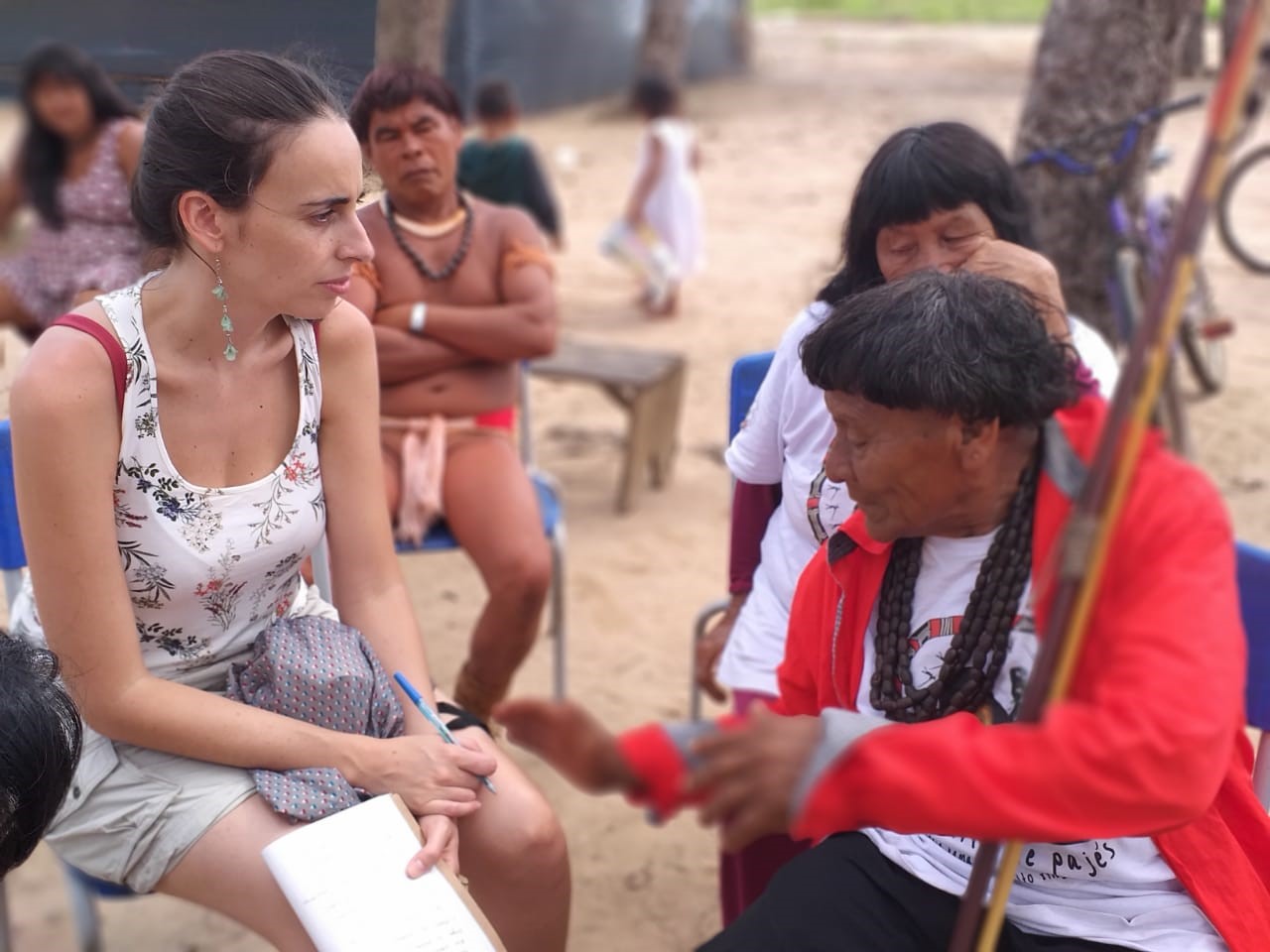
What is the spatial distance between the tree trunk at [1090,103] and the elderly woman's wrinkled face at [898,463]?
12.0 feet

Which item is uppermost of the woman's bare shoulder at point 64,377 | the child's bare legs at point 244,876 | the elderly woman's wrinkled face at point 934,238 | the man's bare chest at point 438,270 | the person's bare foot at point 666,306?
the elderly woman's wrinkled face at point 934,238

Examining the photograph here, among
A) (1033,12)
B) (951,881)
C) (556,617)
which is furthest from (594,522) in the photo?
(1033,12)

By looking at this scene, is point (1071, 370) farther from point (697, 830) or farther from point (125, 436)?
point (697, 830)

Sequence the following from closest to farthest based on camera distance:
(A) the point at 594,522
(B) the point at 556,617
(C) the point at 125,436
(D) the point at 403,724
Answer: (C) the point at 125,436 → (D) the point at 403,724 → (B) the point at 556,617 → (A) the point at 594,522

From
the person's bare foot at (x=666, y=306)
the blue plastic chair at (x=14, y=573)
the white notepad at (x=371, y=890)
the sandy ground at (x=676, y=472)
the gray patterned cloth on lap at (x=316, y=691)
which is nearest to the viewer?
the white notepad at (x=371, y=890)

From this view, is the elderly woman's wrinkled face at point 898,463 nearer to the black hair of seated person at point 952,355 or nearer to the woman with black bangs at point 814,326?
the black hair of seated person at point 952,355

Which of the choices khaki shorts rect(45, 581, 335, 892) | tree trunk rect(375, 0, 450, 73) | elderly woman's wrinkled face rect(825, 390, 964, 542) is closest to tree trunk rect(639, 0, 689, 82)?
tree trunk rect(375, 0, 450, 73)

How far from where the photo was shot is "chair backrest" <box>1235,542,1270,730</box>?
6.01ft

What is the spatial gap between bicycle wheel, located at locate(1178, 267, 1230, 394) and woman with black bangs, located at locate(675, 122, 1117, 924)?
153 inches

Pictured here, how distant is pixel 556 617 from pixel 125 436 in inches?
67.5

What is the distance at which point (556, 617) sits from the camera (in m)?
3.48

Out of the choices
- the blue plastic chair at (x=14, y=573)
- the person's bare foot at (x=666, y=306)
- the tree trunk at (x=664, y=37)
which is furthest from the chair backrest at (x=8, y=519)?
the tree trunk at (x=664, y=37)

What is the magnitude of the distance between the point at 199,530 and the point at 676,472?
375 centimetres

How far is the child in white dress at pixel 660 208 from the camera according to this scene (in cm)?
812
